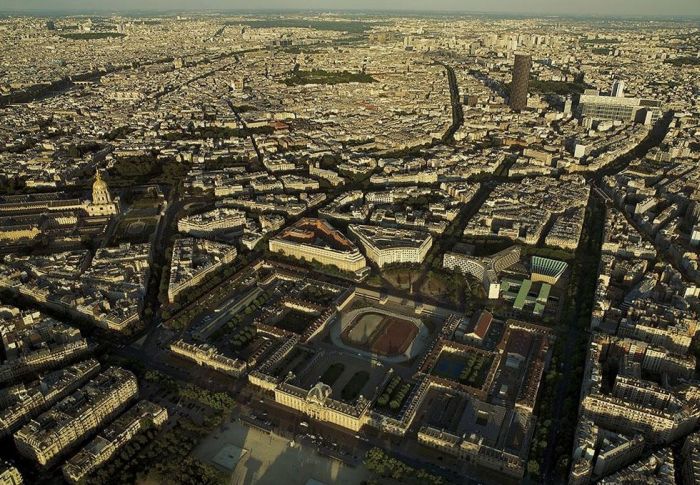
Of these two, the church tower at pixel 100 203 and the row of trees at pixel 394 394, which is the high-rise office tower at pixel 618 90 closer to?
the row of trees at pixel 394 394

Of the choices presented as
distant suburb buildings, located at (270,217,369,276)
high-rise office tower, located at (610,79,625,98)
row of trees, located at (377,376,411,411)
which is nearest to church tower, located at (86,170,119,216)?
distant suburb buildings, located at (270,217,369,276)

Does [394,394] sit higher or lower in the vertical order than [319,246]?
lower

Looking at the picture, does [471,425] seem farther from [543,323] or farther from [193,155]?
[193,155]

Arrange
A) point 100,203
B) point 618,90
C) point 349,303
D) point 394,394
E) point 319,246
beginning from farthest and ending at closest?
1. point 618,90
2. point 100,203
3. point 319,246
4. point 349,303
5. point 394,394

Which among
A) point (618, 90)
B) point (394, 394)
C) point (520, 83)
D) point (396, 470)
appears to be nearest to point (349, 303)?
point (394, 394)

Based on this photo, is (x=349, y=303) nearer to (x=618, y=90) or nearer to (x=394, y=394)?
(x=394, y=394)

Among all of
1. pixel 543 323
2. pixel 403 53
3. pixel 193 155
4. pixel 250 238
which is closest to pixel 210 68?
pixel 403 53

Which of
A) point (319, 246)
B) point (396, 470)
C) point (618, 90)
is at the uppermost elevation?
point (618, 90)

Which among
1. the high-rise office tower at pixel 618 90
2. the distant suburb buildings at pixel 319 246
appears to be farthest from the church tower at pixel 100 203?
the high-rise office tower at pixel 618 90

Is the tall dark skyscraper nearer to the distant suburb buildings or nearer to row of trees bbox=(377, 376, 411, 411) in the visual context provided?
the distant suburb buildings
